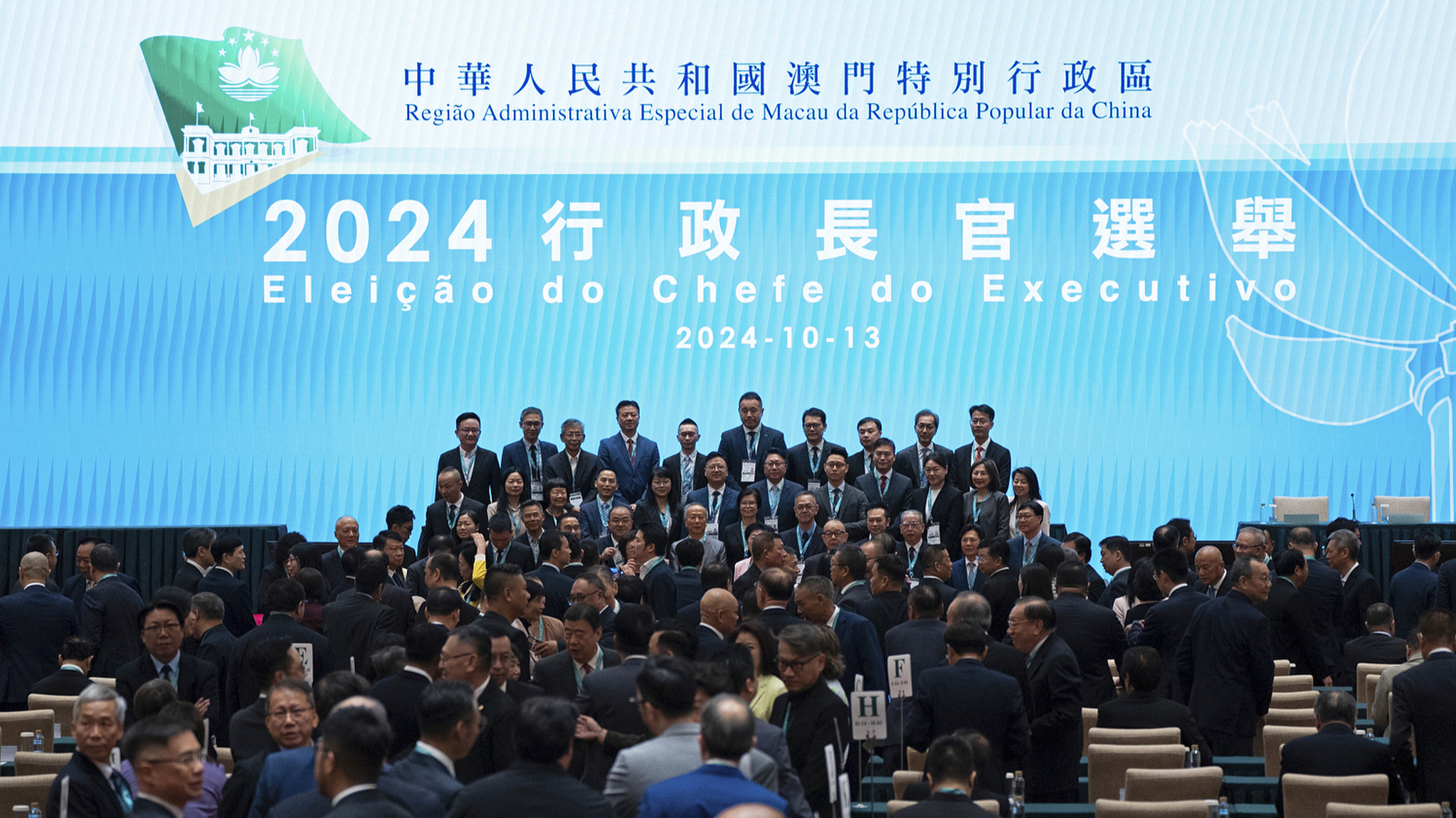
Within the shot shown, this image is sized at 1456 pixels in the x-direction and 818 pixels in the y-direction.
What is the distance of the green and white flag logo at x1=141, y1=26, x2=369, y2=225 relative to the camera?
40.8ft

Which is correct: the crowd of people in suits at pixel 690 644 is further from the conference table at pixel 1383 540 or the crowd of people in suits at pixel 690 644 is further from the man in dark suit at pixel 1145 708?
the conference table at pixel 1383 540

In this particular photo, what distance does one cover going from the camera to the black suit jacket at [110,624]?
8.48m

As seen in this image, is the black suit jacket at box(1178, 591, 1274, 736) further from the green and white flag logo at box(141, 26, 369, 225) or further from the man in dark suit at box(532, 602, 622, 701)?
the green and white flag logo at box(141, 26, 369, 225)

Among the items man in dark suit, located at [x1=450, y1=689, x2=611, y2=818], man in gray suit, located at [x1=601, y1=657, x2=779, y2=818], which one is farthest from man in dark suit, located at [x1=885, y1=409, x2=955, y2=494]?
man in dark suit, located at [x1=450, y1=689, x2=611, y2=818]

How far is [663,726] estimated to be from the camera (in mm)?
4172

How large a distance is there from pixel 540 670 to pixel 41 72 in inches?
372

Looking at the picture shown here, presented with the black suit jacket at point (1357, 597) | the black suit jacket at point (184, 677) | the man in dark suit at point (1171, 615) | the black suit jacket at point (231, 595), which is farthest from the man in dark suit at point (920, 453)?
the black suit jacket at point (184, 677)

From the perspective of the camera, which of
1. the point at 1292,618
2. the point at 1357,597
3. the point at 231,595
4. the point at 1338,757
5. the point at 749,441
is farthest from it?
the point at 749,441

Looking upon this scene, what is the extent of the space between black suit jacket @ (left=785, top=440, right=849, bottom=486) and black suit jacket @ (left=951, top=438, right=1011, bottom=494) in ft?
2.62

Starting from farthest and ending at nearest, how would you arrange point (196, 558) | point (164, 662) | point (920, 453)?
point (920, 453) → point (196, 558) → point (164, 662)

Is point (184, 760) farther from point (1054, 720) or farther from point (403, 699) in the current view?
point (1054, 720)

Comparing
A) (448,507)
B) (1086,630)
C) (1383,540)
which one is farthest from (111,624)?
(1383,540)

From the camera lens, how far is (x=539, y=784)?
3701 mm

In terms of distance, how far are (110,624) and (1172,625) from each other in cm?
583
